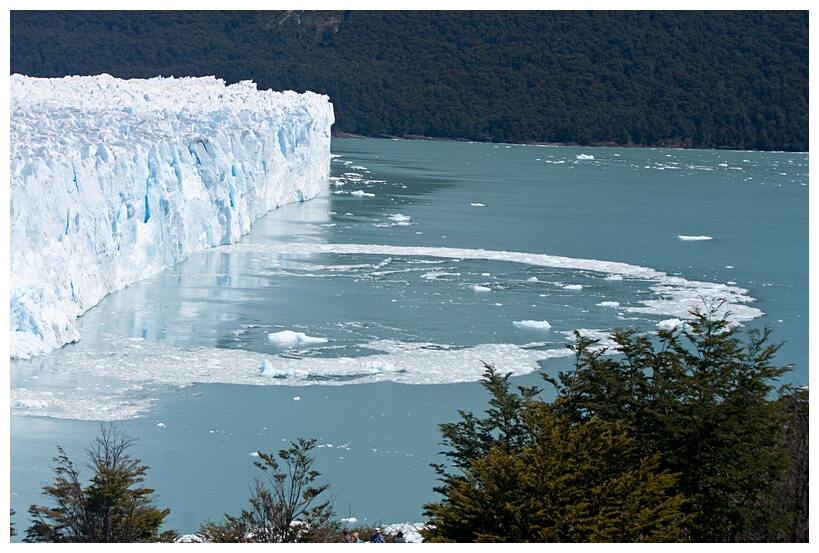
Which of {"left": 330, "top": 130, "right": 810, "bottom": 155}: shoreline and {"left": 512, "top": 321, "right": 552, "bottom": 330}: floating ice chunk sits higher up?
{"left": 330, "top": 130, "right": 810, "bottom": 155}: shoreline

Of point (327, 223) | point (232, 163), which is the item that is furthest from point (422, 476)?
point (327, 223)

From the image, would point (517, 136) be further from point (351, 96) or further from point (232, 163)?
point (232, 163)

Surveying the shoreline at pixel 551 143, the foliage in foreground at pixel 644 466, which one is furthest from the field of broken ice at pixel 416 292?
the shoreline at pixel 551 143

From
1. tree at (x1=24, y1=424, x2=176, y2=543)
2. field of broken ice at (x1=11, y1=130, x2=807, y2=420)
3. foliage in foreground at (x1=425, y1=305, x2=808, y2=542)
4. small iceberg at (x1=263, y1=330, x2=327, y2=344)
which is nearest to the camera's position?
foliage in foreground at (x1=425, y1=305, x2=808, y2=542)

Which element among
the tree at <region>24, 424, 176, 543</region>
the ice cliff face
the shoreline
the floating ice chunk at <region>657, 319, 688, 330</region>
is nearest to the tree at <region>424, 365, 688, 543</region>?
the tree at <region>24, 424, 176, 543</region>

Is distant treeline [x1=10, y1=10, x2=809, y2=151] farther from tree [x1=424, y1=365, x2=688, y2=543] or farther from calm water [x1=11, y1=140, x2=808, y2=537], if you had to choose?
tree [x1=424, y1=365, x2=688, y2=543]

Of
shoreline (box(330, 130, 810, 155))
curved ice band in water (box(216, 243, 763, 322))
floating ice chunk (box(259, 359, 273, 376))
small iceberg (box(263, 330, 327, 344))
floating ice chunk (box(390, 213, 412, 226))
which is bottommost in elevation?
floating ice chunk (box(259, 359, 273, 376))

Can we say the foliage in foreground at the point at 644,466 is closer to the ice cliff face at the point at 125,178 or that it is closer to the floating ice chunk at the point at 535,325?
the floating ice chunk at the point at 535,325

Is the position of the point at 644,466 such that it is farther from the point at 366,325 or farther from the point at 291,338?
the point at 366,325
